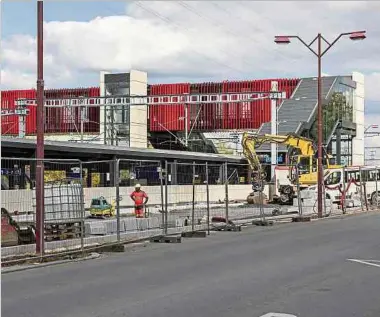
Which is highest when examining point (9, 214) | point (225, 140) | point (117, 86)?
point (117, 86)

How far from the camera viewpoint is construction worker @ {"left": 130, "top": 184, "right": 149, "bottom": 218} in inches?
709

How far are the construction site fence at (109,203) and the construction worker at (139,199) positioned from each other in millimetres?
129

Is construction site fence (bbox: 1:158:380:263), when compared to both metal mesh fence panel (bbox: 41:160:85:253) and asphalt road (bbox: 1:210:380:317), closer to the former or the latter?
metal mesh fence panel (bbox: 41:160:85:253)

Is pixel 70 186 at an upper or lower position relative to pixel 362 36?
lower

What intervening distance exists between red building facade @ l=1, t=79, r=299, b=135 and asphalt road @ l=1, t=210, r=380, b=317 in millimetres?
56609

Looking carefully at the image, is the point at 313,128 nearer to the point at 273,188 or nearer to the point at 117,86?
the point at 117,86

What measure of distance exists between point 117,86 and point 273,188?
35.8 m

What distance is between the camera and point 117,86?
68.2 meters

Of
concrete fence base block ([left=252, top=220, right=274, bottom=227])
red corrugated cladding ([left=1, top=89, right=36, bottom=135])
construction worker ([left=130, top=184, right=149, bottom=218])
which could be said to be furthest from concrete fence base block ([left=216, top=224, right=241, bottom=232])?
red corrugated cladding ([left=1, top=89, right=36, bottom=135])

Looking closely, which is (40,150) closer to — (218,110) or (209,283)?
(209,283)

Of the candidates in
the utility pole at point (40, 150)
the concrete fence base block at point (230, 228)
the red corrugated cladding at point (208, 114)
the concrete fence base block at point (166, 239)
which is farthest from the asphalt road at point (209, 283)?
the red corrugated cladding at point (208, 114)

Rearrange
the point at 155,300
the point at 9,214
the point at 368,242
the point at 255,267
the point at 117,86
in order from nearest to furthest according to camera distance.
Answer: the point at 155,300
the point at 255,267
the point at 9,214
the point at 368,242
the point at 117,86

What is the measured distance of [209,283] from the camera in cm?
1034

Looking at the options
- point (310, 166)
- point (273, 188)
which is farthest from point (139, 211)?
point (310, 166)
